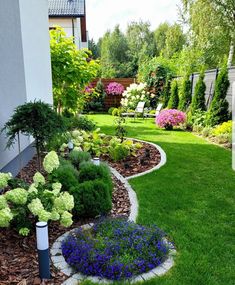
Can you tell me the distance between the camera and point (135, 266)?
7.43 ft

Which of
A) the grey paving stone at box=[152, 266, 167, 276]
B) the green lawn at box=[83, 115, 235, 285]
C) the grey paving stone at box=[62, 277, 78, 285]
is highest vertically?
the grey paving stone at box=[62, 277, 78, 285]

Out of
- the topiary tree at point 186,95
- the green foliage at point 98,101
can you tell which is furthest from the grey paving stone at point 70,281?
the green foliage at point 98,101

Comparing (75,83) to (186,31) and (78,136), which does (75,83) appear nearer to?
(78,136)

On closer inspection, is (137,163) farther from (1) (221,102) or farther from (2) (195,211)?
(1) (221,102)

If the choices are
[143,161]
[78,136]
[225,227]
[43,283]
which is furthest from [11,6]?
[225,227]

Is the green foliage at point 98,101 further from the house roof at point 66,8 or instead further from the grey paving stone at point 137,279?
the grey paving stone at point 137,279

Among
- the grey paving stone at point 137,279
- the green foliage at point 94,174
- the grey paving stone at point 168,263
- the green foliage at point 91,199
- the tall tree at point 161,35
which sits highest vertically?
the tall tree at point 161,35

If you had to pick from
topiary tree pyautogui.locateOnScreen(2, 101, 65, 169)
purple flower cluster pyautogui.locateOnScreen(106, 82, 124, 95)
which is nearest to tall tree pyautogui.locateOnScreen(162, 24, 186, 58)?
purple flower cluster pyautogui.locateOnScreen(106, 82, 124, 95)

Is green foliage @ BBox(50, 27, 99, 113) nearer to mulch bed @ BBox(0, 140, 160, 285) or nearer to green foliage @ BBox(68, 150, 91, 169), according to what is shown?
green foliage @ BBox(68, 150, 91, 169)

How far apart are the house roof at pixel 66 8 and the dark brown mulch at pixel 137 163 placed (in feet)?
34.0

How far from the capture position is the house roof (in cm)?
1376

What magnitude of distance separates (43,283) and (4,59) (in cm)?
311

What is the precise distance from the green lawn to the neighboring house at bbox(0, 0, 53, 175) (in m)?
1.94

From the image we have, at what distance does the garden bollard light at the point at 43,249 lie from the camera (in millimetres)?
2084
